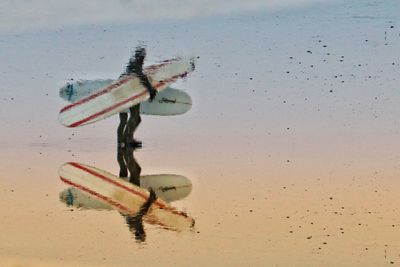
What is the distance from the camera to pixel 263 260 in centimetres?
948

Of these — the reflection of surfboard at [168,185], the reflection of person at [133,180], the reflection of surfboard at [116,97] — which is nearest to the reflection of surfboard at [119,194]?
the reflection of person at [133,180]

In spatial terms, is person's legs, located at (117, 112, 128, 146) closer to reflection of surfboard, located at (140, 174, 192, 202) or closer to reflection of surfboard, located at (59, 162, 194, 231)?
reflection of surfboard, located at (59, 162, 194, 231)

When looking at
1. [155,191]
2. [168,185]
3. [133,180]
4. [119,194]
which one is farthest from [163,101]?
[119,194]

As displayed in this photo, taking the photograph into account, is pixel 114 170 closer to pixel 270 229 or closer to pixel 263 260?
pixel 270 229

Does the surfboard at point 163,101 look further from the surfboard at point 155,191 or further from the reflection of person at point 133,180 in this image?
the surfboard at point 155,191

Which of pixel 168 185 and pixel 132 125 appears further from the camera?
pixel 132 125

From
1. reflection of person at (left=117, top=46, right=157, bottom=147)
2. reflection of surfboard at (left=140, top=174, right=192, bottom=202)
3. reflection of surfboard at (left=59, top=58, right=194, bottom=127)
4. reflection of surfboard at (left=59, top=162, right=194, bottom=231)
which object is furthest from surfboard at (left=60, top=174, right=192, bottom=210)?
reflection of surfboard at (left=59, top=58, right=194, bottom=127)

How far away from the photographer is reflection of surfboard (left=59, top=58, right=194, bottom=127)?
16.7 metres

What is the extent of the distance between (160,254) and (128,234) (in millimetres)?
874

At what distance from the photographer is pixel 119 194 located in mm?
12359

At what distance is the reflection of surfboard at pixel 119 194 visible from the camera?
11148 mm

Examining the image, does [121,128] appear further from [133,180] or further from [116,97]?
[133,180]

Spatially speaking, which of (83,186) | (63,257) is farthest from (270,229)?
(83,186)

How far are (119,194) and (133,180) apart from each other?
82 centimetres
